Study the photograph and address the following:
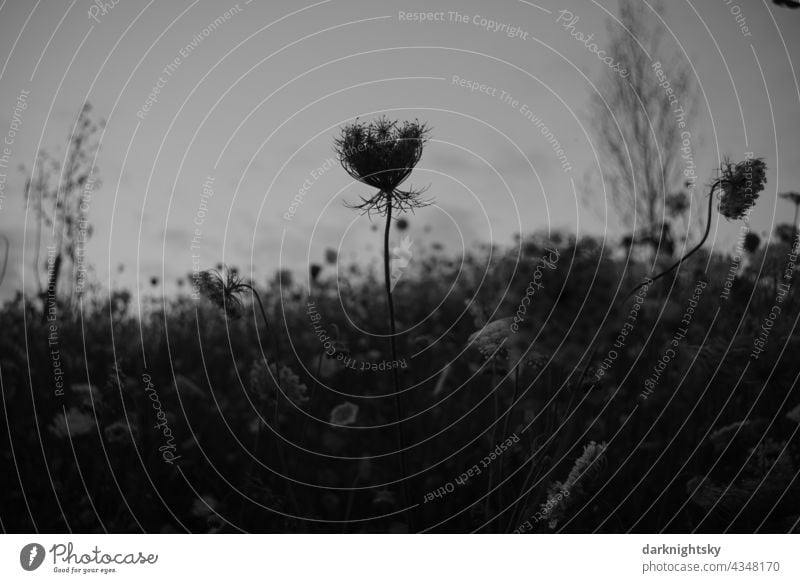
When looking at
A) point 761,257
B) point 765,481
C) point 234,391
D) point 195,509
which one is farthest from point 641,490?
point 234,391

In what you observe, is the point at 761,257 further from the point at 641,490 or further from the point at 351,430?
the point at 351,430

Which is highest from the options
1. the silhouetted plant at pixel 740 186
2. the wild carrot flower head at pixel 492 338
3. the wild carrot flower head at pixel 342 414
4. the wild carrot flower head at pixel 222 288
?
the silhouetted plant at pixel 740 186

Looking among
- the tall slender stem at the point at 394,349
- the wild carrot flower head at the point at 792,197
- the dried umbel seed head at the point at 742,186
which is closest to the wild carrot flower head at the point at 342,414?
the tall slender stem at the point at 394,349

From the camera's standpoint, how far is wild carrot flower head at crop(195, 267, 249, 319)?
1532mm

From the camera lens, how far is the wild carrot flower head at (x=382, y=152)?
1.36 metres

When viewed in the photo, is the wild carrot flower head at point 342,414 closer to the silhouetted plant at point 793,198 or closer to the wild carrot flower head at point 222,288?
the wild carrot flower head at point 222,288

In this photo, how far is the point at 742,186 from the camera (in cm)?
159

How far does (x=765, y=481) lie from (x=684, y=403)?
715mm

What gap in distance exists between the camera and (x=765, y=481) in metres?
1.68

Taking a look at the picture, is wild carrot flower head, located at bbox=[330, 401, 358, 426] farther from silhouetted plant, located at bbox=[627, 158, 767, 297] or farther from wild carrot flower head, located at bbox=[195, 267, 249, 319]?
silhouetted plant, located at bbox=[627, 158, 767, 297]
